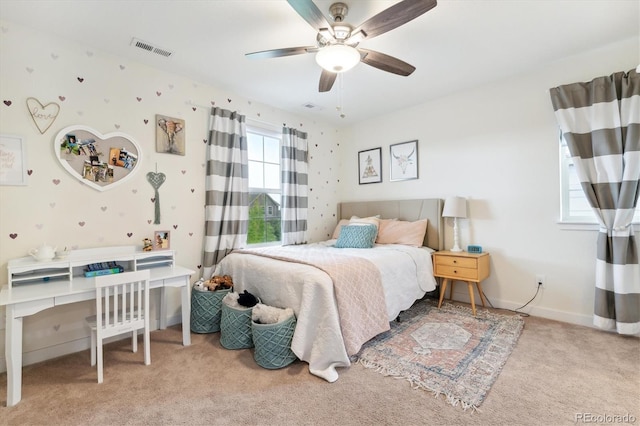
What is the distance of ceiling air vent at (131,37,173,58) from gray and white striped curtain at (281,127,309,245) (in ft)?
5.19

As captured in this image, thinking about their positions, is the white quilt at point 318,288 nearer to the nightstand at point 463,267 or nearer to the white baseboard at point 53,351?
the nightstand at point 463,267

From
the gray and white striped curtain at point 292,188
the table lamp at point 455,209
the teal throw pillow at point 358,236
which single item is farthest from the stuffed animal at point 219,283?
the table lamp at point 455,209

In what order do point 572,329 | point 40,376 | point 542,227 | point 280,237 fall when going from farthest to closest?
point 280,237 → point 542,227 → point 572,329 → point 40,376

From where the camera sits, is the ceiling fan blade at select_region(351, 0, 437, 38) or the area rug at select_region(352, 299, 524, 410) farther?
the area rug at select_region(352, 299, 524, 410)

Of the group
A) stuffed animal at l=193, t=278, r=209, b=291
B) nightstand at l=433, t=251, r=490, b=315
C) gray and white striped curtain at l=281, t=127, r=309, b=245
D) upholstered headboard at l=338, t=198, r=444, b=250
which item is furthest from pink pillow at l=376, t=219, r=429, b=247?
stuffed animal at l=193, t=278, r=209, b=291

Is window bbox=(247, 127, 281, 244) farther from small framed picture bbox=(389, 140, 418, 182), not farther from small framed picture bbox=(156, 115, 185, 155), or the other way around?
small framed picture bbox=(389, 140, 418, 182)

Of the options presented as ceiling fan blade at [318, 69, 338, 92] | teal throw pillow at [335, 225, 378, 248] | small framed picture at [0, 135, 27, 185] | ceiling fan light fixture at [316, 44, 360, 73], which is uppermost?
ceiling fan blade at [318, 69, 338, 92]

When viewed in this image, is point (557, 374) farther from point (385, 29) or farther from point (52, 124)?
point (52, 124)

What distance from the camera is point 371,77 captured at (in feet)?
9.62

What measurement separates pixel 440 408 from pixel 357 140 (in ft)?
11.9

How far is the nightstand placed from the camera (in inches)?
112

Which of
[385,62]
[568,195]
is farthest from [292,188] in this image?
[568,195]

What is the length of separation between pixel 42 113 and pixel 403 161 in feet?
12.1

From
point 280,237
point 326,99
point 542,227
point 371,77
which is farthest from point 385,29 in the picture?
point 280,237
